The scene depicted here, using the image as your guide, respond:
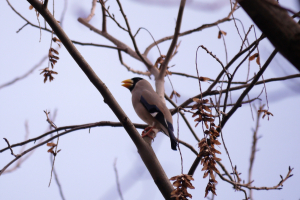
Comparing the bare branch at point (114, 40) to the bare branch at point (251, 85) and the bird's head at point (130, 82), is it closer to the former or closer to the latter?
the bird's head at point (130, 82)

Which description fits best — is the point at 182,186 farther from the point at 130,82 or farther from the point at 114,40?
the point at 130,82

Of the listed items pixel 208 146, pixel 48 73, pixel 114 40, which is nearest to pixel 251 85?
pixel 208 146

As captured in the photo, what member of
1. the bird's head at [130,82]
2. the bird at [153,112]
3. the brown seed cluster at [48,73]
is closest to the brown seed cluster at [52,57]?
the brown seed cluster at [48,73]

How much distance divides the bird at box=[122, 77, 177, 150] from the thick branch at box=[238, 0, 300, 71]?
2443mm

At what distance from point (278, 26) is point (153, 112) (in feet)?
10.00

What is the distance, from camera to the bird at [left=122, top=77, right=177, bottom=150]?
3.66 m

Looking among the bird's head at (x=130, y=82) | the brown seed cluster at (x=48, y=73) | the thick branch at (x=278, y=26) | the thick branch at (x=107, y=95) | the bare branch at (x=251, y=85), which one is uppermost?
the bird's head at (x=130, y=82)

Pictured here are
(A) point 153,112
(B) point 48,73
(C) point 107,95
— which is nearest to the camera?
(C) point 107,95

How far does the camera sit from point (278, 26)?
97 cm

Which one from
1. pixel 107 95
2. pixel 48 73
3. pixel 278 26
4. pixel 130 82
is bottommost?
pixel 278 26

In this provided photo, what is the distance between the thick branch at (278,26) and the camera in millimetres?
947

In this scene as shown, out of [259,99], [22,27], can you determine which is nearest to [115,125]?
[259,99]

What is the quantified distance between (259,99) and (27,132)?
371cm

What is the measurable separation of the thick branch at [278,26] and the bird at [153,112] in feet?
8.01
